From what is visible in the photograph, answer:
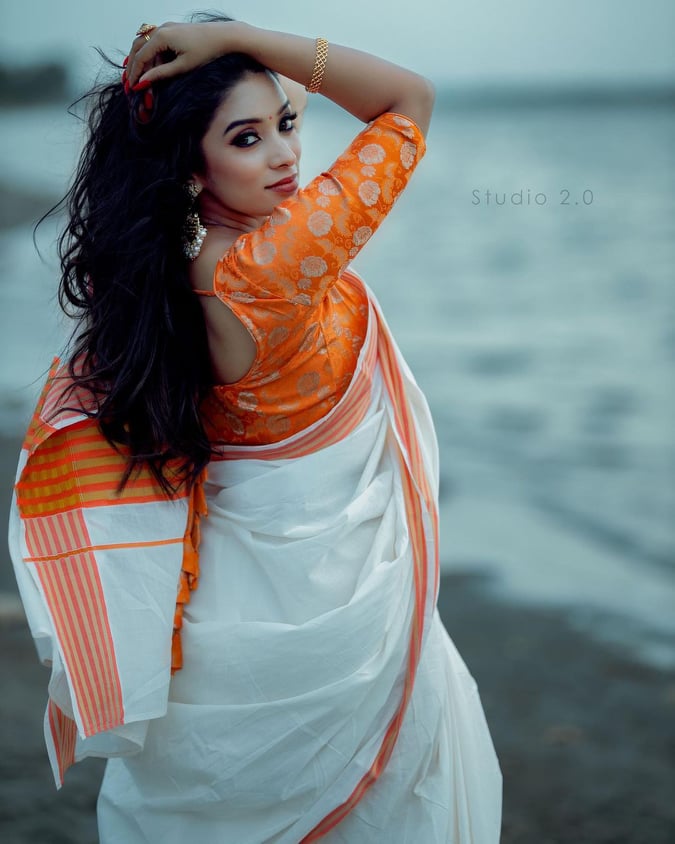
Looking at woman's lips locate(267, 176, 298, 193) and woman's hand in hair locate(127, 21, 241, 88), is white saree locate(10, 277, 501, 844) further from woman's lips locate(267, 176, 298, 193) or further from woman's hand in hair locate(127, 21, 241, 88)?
woman's hand in hair locate(127, 21, 241, 88)

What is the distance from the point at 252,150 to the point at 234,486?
1.74ft

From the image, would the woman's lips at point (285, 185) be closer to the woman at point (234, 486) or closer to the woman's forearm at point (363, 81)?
the woman at point (234, 486)

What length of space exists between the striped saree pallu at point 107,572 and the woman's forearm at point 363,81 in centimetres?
38

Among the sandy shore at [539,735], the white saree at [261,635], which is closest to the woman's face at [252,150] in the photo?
the white saree at [261,635]

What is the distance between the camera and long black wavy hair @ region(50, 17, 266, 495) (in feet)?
5.41

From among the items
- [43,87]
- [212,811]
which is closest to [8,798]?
[212,811]

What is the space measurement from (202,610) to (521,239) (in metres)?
11.9

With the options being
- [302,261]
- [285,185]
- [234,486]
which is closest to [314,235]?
[302,261]

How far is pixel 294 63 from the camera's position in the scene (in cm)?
166

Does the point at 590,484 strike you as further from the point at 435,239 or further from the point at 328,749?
the point at 435,239

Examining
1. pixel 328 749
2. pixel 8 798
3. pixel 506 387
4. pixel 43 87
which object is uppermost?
pixel 328 749

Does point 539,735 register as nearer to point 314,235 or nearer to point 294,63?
point 314,235

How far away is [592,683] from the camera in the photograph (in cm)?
339

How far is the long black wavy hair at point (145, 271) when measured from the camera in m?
1.65
